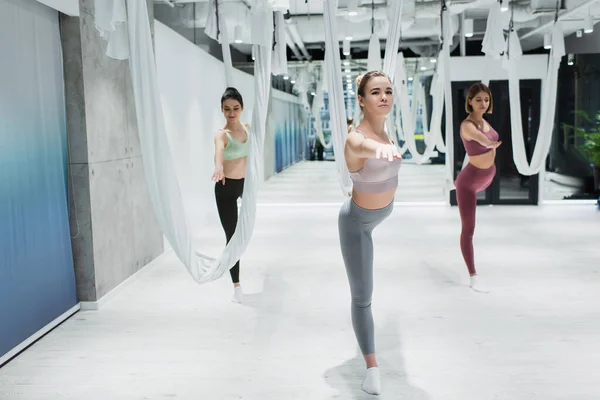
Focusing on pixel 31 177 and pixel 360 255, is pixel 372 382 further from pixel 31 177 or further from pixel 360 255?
pixel 31 177

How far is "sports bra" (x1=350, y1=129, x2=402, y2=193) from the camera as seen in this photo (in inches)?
96.0

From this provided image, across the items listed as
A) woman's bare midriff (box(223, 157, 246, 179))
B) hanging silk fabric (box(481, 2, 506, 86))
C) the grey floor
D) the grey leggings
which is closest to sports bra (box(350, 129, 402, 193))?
the grey leggings

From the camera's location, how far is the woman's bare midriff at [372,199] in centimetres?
248

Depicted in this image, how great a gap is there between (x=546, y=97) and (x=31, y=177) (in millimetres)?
4735

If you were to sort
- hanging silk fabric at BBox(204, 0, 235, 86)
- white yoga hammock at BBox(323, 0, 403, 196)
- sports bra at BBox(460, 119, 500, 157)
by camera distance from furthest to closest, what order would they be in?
sports bra at BBox(460, 119, 500, 157), hanging silk fabric at BBox(204, 0, 235, 86), white yoga hammock at BBox(323, 0, 403, 196)

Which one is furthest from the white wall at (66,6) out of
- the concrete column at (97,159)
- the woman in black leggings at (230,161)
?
the woman in black leggings at (230,161)

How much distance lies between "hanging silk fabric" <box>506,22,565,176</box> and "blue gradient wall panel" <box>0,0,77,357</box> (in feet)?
13.1

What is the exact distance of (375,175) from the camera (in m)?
2.45

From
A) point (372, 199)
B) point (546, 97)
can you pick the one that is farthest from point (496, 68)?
point (372, 199)

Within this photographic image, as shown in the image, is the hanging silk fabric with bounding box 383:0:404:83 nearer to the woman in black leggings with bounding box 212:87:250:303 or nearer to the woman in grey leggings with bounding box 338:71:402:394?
the woman in grey leggings with bounding box 338:71:402:394

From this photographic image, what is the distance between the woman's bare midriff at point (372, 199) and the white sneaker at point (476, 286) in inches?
81.1

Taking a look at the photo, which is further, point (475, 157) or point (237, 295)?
point (475, 157)

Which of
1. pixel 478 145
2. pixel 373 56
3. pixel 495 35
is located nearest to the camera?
pixel 478 145

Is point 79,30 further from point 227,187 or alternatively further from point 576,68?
point 576,68
